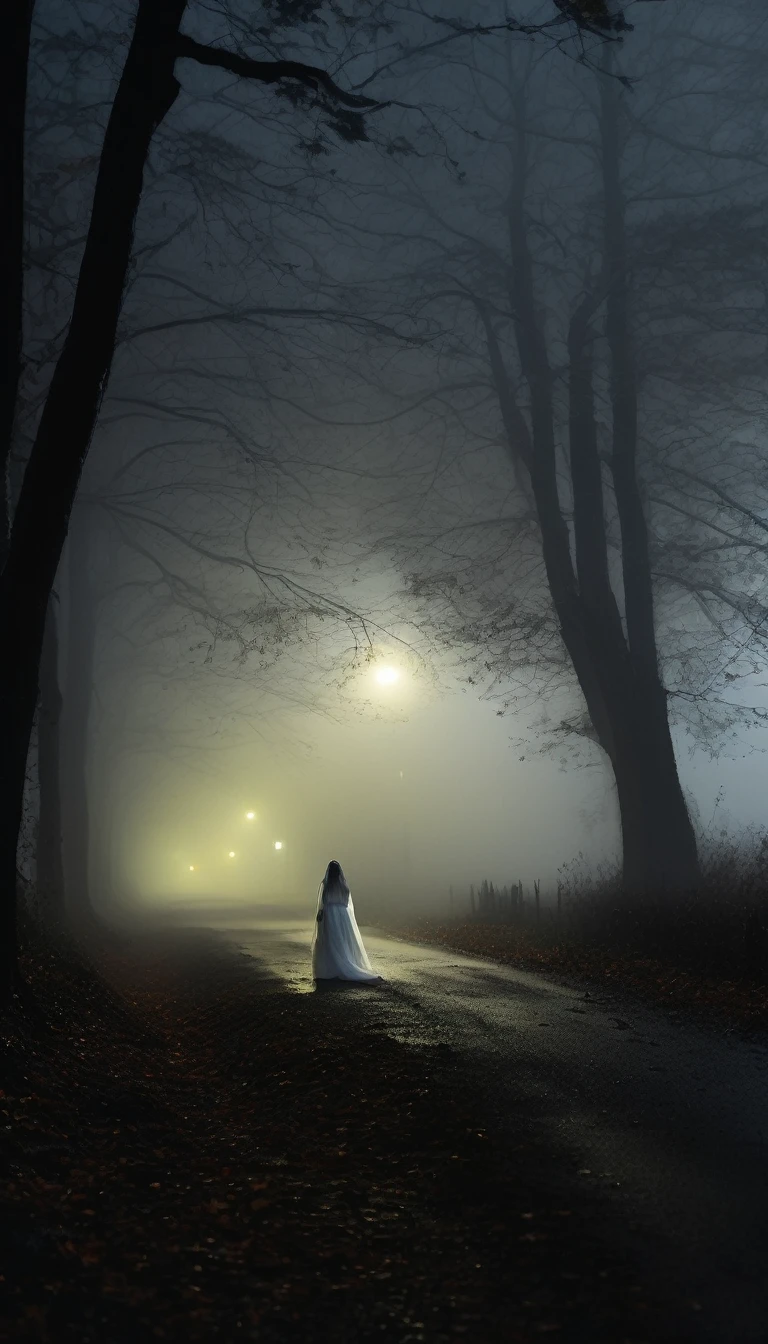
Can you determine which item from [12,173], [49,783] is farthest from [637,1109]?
[49,783]

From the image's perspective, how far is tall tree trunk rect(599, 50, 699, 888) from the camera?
1770 centimetres

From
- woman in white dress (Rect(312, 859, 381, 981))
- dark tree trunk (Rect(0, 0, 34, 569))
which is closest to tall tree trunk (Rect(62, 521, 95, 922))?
woman in white dress (Rect(312, 859, 381, 981))

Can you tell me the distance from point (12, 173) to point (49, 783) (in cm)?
1325

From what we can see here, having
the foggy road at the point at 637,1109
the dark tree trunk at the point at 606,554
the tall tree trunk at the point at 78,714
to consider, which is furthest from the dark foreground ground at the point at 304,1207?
the tall tree trunk at the point at 78,714

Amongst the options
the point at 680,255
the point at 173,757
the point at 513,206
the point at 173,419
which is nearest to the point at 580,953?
the point at 173,419

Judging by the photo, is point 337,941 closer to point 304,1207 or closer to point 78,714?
point 304,1207

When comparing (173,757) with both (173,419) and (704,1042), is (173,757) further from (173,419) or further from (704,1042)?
(704,1042)

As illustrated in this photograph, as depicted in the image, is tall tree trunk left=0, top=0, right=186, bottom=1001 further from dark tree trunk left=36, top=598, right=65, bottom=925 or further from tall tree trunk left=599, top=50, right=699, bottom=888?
tall tree trunk left=599, top=50, right=699, bottom=888

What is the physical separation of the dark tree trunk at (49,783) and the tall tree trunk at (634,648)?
10.5 meters

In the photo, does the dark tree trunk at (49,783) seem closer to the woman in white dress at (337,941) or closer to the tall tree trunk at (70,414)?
the woman in white dress at (337,941)

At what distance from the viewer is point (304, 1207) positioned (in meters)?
5.09

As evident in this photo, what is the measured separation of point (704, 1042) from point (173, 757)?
45.0 metres

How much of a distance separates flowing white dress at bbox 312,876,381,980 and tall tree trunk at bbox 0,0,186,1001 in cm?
523

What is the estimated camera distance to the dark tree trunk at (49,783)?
18.4 metres
